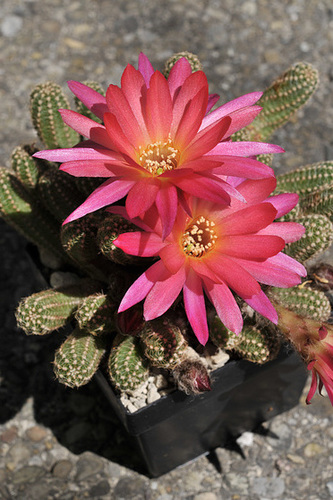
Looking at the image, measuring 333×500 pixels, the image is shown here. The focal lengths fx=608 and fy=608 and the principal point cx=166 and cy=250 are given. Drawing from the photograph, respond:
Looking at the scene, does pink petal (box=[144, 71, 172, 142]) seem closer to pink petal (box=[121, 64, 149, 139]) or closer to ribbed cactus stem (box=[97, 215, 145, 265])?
pink petal (box=[121, 64, 149, 139])

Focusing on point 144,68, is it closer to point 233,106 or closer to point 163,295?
point 233,106

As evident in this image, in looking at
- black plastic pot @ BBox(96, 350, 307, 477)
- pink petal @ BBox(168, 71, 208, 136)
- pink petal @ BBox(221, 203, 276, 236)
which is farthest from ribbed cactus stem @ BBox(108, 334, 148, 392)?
pink petal @ BBox(168, 71, 208, 136)

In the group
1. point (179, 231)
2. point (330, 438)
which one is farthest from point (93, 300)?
point (330, 438)

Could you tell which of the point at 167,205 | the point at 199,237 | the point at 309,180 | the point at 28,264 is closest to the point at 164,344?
the point at 199,237

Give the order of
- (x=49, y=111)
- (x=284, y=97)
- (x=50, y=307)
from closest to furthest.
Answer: (x=50, y=307) < (x=49, y=111) < (x=284, y=97)

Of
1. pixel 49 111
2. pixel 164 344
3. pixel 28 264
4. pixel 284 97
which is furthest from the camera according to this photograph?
pixel 28 264

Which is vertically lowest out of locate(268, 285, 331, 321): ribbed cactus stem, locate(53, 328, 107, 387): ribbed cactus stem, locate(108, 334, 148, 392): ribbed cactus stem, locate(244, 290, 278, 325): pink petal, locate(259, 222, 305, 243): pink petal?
locate(268, 285, 331, 321): ribbed cactus stem

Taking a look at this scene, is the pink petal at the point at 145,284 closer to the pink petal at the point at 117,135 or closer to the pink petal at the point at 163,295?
the pink petal at the point at 163,295

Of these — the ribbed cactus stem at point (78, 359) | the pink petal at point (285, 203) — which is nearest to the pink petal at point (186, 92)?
the pink petal at point (285, 203)
